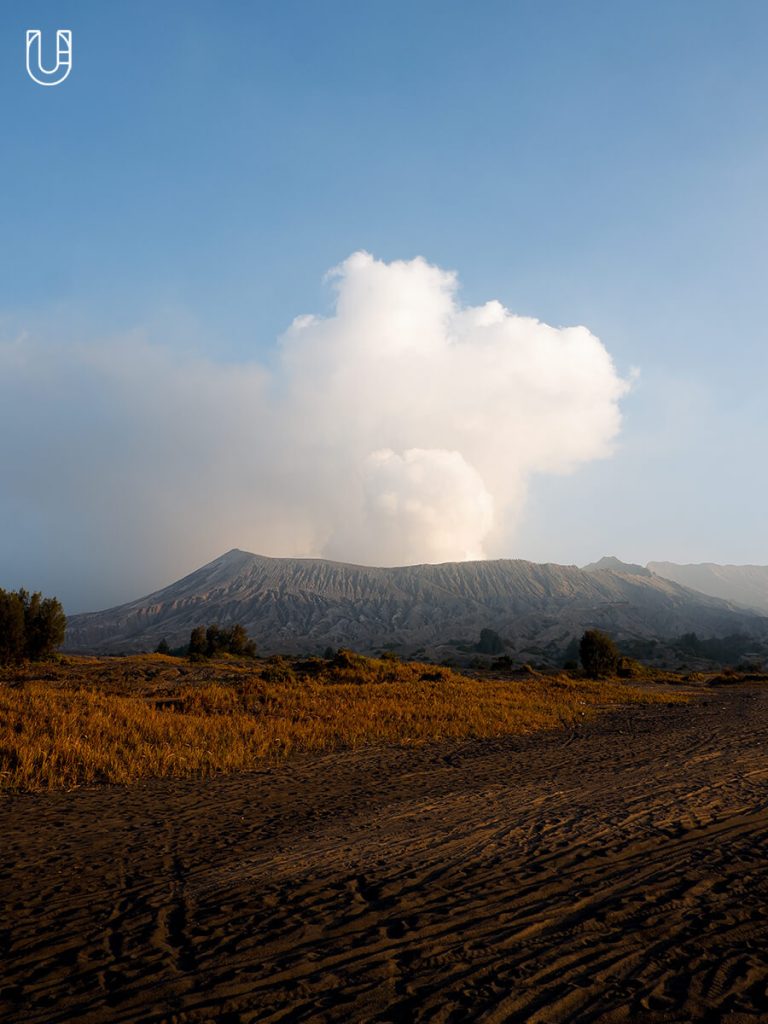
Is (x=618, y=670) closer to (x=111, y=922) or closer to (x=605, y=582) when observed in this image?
(x=111, y=922)

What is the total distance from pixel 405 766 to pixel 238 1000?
8522 mm

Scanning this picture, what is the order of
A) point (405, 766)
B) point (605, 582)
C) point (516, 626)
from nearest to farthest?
1. point (405, 766)
2. point (516, 626)
3. point (605, 582)

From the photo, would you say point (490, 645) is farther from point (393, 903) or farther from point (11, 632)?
point (393, 903)

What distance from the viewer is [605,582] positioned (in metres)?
189

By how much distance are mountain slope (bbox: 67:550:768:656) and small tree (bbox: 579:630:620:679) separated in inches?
1680

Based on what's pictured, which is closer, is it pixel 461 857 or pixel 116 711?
pixel 461 857

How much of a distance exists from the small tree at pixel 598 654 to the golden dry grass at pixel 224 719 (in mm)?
20534

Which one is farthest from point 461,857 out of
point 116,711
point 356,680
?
point 356,680

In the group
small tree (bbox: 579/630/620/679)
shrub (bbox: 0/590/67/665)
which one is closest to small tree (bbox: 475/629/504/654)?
small tree (bbox: 579/630/620/679)

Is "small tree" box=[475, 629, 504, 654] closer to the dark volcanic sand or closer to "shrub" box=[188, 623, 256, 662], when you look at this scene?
"shrub" box=[188, 623, 256, 662]

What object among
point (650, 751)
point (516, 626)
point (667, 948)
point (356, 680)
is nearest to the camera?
point (667, 948)

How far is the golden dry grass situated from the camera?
11281mm

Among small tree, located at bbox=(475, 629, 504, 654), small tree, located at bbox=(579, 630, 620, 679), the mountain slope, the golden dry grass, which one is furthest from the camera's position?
the mountain slope

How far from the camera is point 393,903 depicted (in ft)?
16.8
